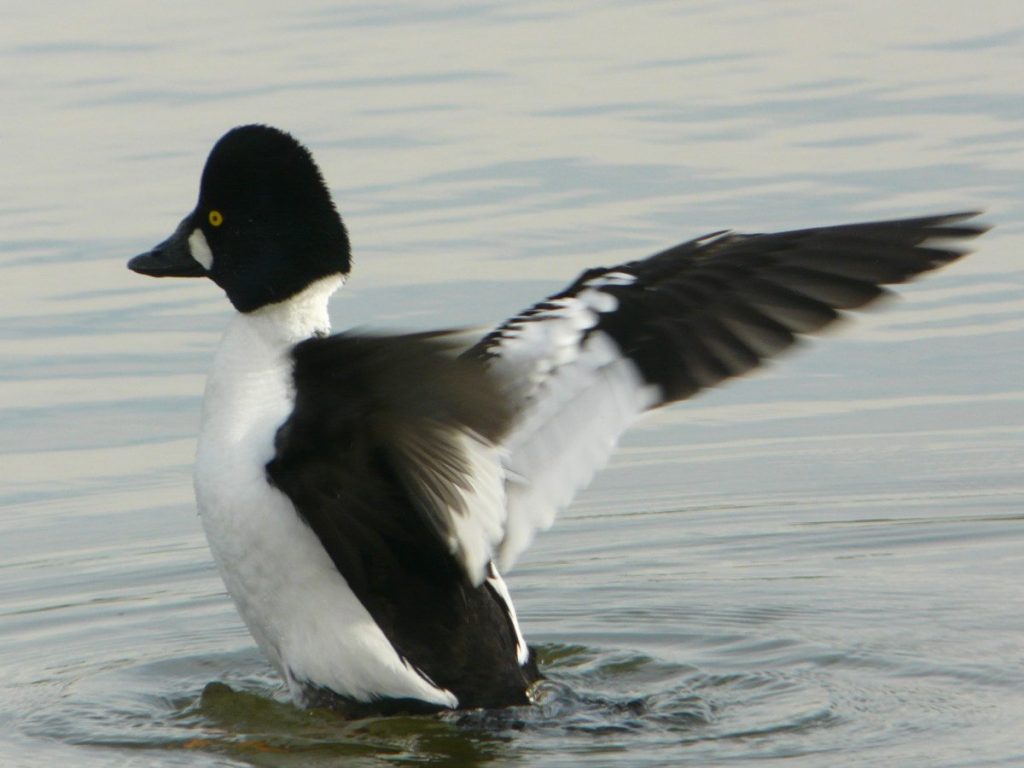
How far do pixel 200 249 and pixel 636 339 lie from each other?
1.79 meters

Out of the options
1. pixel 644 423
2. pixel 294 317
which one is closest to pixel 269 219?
pixel 294 317

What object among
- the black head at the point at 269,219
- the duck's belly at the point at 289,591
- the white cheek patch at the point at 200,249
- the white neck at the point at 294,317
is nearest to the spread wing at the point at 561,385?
the duck's belly at the point at 289,591

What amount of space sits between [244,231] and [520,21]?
9.77 m

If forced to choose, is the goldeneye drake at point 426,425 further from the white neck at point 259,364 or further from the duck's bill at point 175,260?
the duck's bill at point 175,260

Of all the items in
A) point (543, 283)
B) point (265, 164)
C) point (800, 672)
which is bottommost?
point (800, 672)

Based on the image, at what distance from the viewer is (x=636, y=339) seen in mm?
7086

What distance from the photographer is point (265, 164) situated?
7.66 m

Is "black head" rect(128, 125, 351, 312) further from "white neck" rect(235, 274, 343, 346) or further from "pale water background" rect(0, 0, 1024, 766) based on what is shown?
"pale water background" rect(0, 0, 1024, 766)

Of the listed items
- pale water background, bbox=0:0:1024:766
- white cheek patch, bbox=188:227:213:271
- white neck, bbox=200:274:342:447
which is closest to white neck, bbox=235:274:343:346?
white neck, bbox=200:274:342:447

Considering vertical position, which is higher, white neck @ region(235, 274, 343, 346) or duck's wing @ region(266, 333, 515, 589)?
white neck @ region(235, 274, 343, 346)

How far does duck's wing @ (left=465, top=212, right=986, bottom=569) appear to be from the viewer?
22.8 ft

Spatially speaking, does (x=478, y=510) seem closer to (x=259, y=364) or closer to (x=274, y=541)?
(x=274, y=541)

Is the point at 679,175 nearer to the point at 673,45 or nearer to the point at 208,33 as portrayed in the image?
the point at 673,45

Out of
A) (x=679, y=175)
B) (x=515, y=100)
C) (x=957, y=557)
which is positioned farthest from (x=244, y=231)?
(x=515, y=100)
